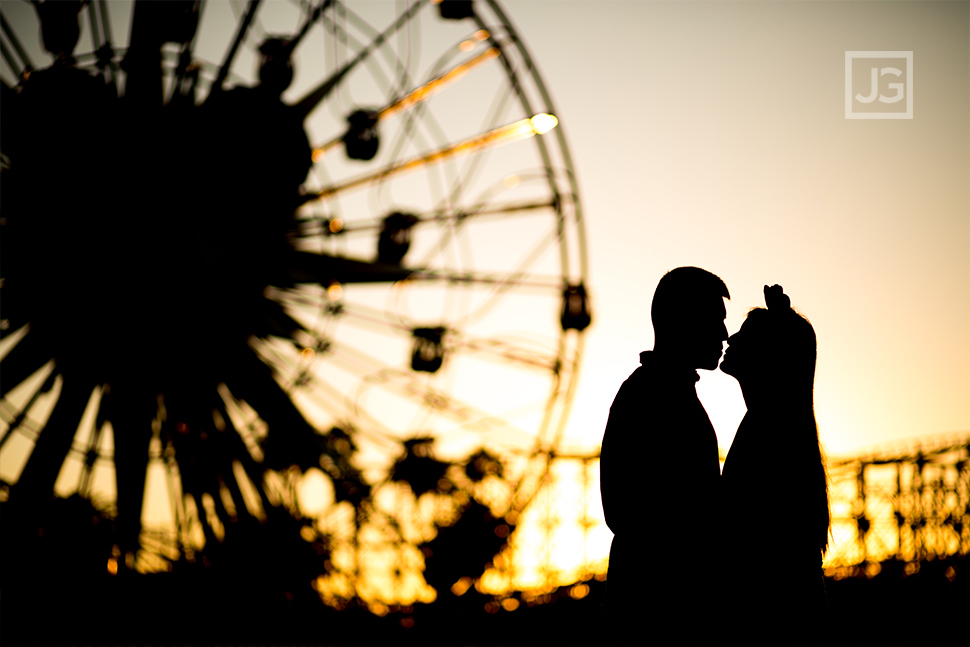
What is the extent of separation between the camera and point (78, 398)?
6.88 meters

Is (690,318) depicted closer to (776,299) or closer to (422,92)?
(776,299)

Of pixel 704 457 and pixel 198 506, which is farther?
pixel 198 506

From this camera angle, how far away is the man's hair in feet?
8.39

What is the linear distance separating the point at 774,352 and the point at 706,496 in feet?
1.75

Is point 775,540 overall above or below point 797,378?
below

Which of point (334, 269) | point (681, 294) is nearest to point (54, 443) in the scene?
point (334, 269)

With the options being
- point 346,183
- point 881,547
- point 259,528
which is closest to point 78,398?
point 259,528

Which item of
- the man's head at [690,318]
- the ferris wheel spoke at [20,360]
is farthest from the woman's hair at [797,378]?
the ferris wheel spoke at [20,360]

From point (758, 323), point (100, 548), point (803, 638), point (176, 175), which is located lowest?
point (100, 548)

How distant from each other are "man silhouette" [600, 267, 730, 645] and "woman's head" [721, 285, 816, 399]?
13cm

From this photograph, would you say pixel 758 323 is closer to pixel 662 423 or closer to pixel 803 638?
pixel 662 423

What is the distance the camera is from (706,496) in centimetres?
237

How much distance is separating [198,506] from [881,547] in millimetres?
14348

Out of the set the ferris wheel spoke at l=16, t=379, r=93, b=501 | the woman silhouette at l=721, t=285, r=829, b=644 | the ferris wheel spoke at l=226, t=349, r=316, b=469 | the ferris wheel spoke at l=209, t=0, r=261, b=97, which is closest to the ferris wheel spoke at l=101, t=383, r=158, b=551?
the ferris wheel spoke at l=16, t=379, r=93, b=501
